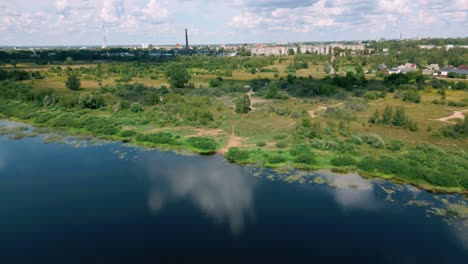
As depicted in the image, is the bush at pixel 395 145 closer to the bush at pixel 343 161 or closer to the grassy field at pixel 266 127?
the grassy field at pixel 266 127

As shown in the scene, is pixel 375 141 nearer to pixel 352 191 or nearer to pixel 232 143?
pixel 352 191

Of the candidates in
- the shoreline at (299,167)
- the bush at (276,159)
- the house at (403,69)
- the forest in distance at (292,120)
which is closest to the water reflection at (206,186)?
the shoreline at (299,167)

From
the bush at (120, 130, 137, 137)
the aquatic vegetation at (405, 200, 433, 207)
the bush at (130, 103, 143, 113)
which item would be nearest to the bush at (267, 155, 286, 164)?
A: the aquatic vegetation at (405, 200, 433, 207)

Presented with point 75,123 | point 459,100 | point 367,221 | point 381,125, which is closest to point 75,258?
point 367,221

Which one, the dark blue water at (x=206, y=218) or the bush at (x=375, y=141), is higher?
the bush at (x=375, y=141)

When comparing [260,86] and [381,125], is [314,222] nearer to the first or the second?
[381,125]

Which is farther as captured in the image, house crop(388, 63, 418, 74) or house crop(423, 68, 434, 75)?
house crop(388, 63, 418, 74)

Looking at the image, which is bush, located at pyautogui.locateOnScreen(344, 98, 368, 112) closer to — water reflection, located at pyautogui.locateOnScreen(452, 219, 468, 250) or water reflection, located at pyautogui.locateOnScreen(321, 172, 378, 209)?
water reflection, located at pyautogui.locateOnScreen(321, 172, 378, 209)
